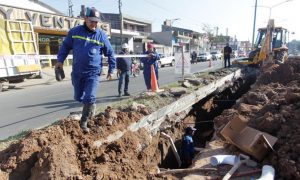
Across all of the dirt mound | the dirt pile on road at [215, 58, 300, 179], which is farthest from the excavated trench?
the dirt pile on road at [215, 58, 300, 179]

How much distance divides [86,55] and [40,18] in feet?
66.2

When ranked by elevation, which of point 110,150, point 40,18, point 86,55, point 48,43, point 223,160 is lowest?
point 223,160

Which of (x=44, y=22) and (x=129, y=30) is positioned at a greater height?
(x=129, y=30)

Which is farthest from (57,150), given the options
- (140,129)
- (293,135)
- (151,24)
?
(151,24)

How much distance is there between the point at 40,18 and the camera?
23.0 meters

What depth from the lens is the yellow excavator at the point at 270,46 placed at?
49.9 feet

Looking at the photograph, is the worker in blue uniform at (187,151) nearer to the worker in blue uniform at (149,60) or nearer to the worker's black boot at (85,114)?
the worker's black boot at (85,114)

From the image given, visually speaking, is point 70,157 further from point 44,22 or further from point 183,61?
point 44,22

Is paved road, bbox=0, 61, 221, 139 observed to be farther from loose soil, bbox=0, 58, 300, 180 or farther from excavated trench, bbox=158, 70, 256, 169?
excavated trench, bbox=158, 70, 256, 169

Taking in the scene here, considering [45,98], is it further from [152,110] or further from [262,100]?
[262,100]

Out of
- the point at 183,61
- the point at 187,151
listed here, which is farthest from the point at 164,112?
the point at 183,61

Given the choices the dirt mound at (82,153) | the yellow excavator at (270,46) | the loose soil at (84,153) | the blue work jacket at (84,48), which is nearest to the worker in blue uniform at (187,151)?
the loose soil at (84,153)

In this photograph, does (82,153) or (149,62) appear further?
(149,62)

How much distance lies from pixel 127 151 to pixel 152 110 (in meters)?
1.95
